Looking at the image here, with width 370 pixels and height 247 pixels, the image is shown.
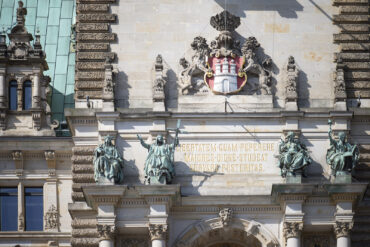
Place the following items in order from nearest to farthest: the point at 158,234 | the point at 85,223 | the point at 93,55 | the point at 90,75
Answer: the point at 158,234, the point at 85,223, the point at 90,75, the point at 93,55

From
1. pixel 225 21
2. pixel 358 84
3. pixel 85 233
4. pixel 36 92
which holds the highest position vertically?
pixel 225 21

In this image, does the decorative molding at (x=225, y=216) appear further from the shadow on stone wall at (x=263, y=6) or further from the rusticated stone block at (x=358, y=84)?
the shadow on stone wall at (x=263, y=6)

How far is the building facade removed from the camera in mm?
44094

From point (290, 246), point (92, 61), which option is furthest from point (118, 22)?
point (290, 246)

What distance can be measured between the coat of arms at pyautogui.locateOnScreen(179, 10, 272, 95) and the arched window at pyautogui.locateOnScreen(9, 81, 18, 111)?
597cm

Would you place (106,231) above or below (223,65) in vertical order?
below

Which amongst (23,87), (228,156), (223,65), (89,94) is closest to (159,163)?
(228,156)

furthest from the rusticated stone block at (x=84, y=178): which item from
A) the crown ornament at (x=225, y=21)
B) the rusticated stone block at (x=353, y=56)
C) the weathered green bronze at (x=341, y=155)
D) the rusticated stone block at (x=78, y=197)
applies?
the rusticated stone block at (x=353, y=56)

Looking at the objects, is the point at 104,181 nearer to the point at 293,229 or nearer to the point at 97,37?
the point at 97,37

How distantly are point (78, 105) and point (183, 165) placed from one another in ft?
12.9

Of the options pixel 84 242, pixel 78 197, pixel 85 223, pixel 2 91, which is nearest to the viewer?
pixel 84 242

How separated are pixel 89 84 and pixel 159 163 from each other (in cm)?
397

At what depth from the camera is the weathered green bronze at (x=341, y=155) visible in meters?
44.2

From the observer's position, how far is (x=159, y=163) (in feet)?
144
